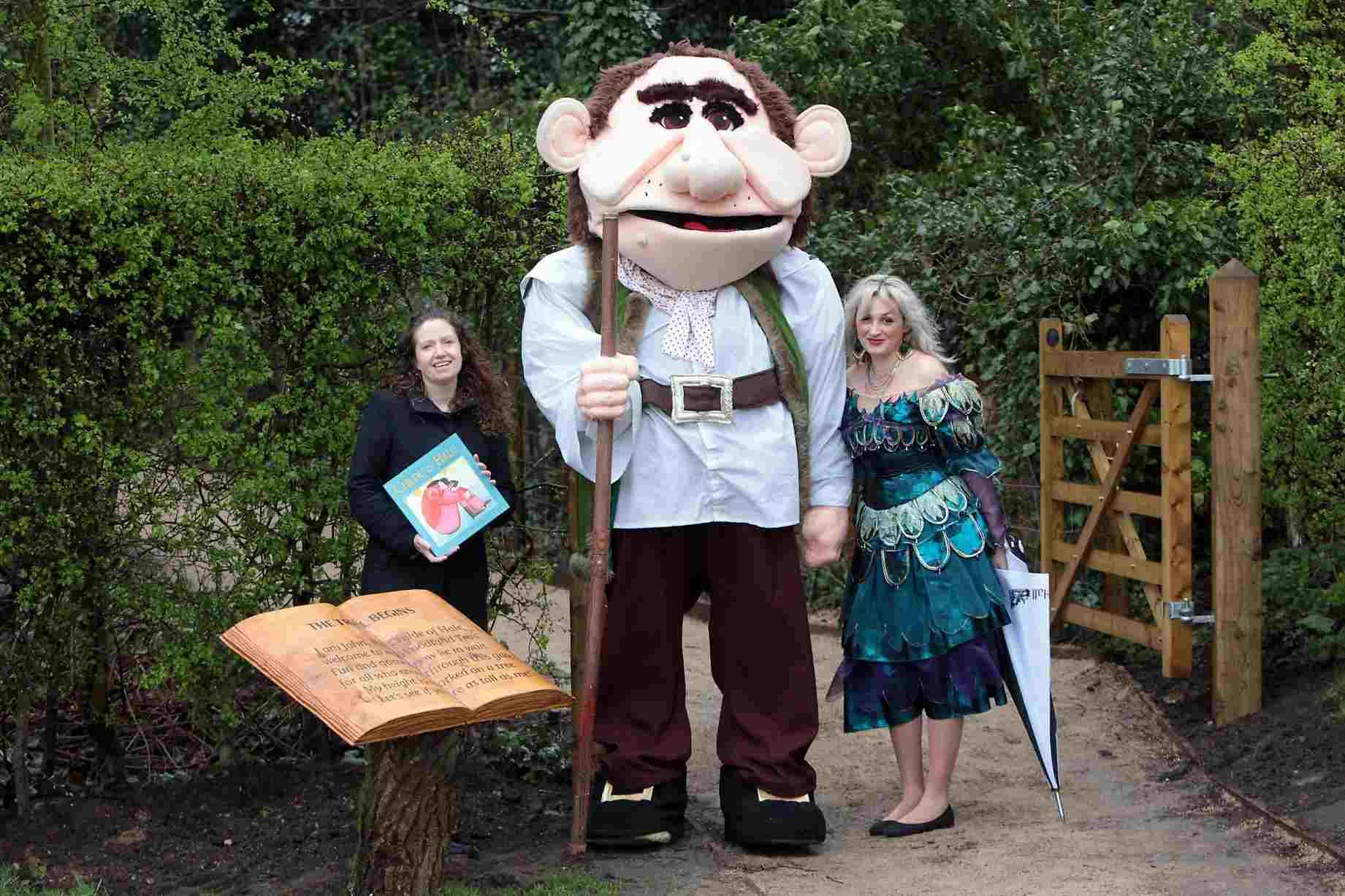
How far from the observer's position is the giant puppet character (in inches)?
184

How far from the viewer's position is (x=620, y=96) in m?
4.89

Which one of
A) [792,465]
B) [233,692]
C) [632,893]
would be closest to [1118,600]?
[792,465]

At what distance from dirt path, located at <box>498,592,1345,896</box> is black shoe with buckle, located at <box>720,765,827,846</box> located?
63 millimetres

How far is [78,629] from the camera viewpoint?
15.9 ft

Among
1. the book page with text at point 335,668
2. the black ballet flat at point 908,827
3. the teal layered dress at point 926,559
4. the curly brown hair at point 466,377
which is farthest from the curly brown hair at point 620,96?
the black ballet flat at point 908,827

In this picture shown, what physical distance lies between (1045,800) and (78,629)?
130 inches

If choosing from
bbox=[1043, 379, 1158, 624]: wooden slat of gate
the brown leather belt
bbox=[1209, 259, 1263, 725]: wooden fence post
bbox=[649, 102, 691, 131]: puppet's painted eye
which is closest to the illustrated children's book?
the brown leather belt

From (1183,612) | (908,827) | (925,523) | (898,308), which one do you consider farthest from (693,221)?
(1183,612)

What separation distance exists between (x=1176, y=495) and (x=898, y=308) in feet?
5.73

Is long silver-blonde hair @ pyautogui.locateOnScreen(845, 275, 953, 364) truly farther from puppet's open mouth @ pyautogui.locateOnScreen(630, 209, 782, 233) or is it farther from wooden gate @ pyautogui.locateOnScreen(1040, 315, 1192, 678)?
wooden gate @ pyautogui.locateOnScreen(1040, 315, 1192, 678)

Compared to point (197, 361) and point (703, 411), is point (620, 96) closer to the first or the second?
point (703, 411)

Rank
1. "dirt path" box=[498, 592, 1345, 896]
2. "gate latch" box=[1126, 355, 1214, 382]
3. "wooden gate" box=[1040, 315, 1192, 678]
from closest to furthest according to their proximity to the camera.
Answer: "dirt path" box=[498, 592, 1345, 896] < "gate latch" box=[1126, 355, 1214, 382] < "wooden gate" box=[1040, 315, 1192, 678]

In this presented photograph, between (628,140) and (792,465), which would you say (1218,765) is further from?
(628,140)

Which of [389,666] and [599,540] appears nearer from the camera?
[389,666]
